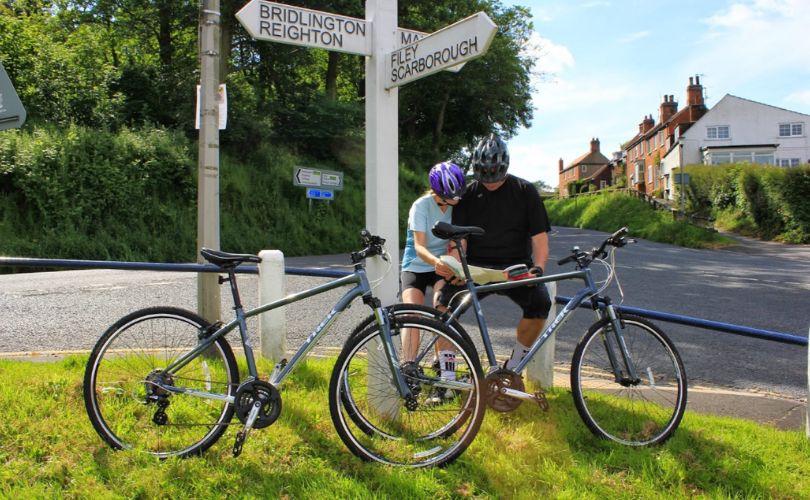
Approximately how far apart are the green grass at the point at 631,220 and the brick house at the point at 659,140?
30.8ft

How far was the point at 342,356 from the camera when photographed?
10.7 ft

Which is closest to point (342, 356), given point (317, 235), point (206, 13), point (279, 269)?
point (279, 269)

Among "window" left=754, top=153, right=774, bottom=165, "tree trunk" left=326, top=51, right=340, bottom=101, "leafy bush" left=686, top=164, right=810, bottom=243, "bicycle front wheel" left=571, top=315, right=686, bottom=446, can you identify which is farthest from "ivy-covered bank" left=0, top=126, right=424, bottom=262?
"window" left=754, top=153, right=774, bottom=165

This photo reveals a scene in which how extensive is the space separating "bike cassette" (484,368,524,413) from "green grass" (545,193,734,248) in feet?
90.6

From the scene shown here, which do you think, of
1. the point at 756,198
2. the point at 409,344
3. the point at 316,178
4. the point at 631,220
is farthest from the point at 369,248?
the point at 631,220

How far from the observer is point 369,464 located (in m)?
3.17

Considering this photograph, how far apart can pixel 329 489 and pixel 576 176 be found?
9768 centimetres

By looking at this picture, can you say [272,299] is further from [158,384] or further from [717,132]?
[717,132]

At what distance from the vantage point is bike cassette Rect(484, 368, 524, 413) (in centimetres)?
359

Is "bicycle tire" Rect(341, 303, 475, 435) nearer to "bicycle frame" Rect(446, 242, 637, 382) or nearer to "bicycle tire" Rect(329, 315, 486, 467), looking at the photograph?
"bicycle tire" Rect(329, 315, 486, 467)

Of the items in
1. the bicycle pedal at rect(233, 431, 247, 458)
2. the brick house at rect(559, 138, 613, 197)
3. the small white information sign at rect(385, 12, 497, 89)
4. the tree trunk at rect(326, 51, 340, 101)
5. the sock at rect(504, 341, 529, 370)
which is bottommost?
the bicycle pedal at rect(233, 431, 247, 458)

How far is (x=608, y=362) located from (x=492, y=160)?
1.42 metres

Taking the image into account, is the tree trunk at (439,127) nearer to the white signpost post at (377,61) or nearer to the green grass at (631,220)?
the green grass at (631,220)

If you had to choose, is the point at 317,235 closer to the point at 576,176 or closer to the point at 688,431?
the point at 688,431
